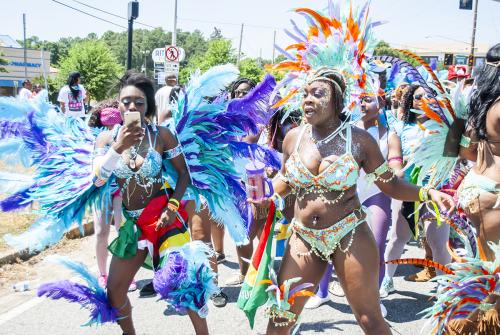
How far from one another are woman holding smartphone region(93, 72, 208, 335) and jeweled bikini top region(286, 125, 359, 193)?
91 cm

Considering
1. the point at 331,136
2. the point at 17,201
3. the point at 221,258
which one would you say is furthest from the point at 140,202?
the point at 221,258

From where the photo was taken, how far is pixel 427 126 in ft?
11.1

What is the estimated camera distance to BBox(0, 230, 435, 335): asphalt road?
14.3 feet

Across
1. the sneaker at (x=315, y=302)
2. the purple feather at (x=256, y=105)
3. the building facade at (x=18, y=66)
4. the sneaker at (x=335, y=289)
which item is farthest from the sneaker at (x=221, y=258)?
the building facade at (x=18, y=66)

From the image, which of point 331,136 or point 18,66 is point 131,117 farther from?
point 18,66

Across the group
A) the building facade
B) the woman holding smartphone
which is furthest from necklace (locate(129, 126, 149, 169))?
the building facade

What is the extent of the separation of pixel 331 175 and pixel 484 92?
38.2 inches

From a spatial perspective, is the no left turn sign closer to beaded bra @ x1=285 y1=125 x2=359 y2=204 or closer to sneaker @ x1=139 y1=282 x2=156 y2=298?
sneaker @ x1=139 y1=282 x2=156 y2=298

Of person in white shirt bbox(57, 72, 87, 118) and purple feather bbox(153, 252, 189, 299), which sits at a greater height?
person in white shirt bbox(57, 72, 87, 118)

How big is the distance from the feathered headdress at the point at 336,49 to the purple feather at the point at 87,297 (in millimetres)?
1850

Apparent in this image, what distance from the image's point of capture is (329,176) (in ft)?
10.6

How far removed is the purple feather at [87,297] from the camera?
3.57 metres

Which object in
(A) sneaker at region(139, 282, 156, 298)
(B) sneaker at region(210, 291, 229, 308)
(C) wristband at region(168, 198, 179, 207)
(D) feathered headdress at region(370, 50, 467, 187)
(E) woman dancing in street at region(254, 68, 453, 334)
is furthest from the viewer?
(A) sneaker at region(139, 282, 156, 298)

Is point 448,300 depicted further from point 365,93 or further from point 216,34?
point 216,34
